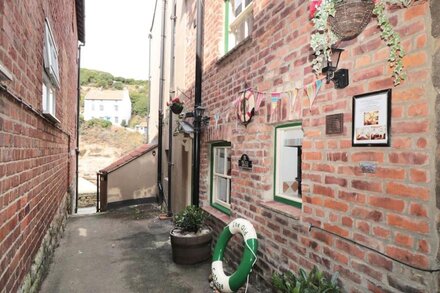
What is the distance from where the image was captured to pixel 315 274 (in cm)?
232

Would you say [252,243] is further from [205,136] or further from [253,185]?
[205,136]

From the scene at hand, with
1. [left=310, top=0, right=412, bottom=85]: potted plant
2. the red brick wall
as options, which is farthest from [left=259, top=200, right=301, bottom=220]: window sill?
the red brick wall

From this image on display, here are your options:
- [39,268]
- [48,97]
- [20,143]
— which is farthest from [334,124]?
[48,97]

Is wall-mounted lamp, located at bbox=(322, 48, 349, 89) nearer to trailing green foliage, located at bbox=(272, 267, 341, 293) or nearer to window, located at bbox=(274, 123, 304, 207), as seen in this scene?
window, located at bbox=(274, 123, 304, 207)

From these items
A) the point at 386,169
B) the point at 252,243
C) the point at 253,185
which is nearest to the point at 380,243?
the point at 386,169

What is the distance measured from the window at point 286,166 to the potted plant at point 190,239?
1.67 metres

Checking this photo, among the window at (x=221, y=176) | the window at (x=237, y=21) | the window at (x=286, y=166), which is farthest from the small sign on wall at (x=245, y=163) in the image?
the window at (x=237, y=21)

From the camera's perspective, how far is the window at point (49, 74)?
143 inches

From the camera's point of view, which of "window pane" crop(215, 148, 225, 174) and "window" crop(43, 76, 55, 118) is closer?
"window" crop(43, 76, 55, 118)

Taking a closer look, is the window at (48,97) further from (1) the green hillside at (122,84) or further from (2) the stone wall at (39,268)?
(1) the green hillside at (122,84)

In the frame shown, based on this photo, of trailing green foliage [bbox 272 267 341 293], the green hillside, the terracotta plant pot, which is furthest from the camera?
the green hillside

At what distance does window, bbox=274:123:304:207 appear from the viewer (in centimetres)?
321

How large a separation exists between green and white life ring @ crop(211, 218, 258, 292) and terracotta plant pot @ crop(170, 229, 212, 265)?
0.89m

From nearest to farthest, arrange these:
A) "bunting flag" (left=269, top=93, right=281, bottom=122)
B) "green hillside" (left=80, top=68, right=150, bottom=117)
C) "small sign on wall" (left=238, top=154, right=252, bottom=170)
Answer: "bunting flag" (left=269, top=93, right=281, bottom=122), "small sign on wall" (left=238, top=154, right=252, bottom=170), "green hillside" (left=80, top=68, right=150, bottom=117)
